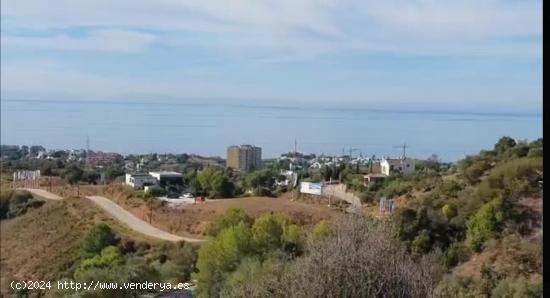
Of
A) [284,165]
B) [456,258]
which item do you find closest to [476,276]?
[456,258]

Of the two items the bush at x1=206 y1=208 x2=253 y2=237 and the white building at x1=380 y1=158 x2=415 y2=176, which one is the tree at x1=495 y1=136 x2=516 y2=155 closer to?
the white building at x1=380 y1=158 x2=415 y2=176

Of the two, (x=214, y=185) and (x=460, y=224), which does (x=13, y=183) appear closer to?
(x=214, y=185)

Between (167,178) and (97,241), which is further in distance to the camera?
(167,178)

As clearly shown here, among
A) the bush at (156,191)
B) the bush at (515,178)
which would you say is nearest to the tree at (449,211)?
the bush at (515,178)

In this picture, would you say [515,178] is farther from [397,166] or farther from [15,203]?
[15,203]

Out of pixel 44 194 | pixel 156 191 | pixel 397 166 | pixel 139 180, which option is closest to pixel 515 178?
pixel 397 166

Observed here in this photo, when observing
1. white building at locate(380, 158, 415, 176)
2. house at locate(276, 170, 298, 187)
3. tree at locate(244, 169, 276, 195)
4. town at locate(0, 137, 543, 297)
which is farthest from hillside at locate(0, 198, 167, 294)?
white building at locate(380, 158, 415, 176)
